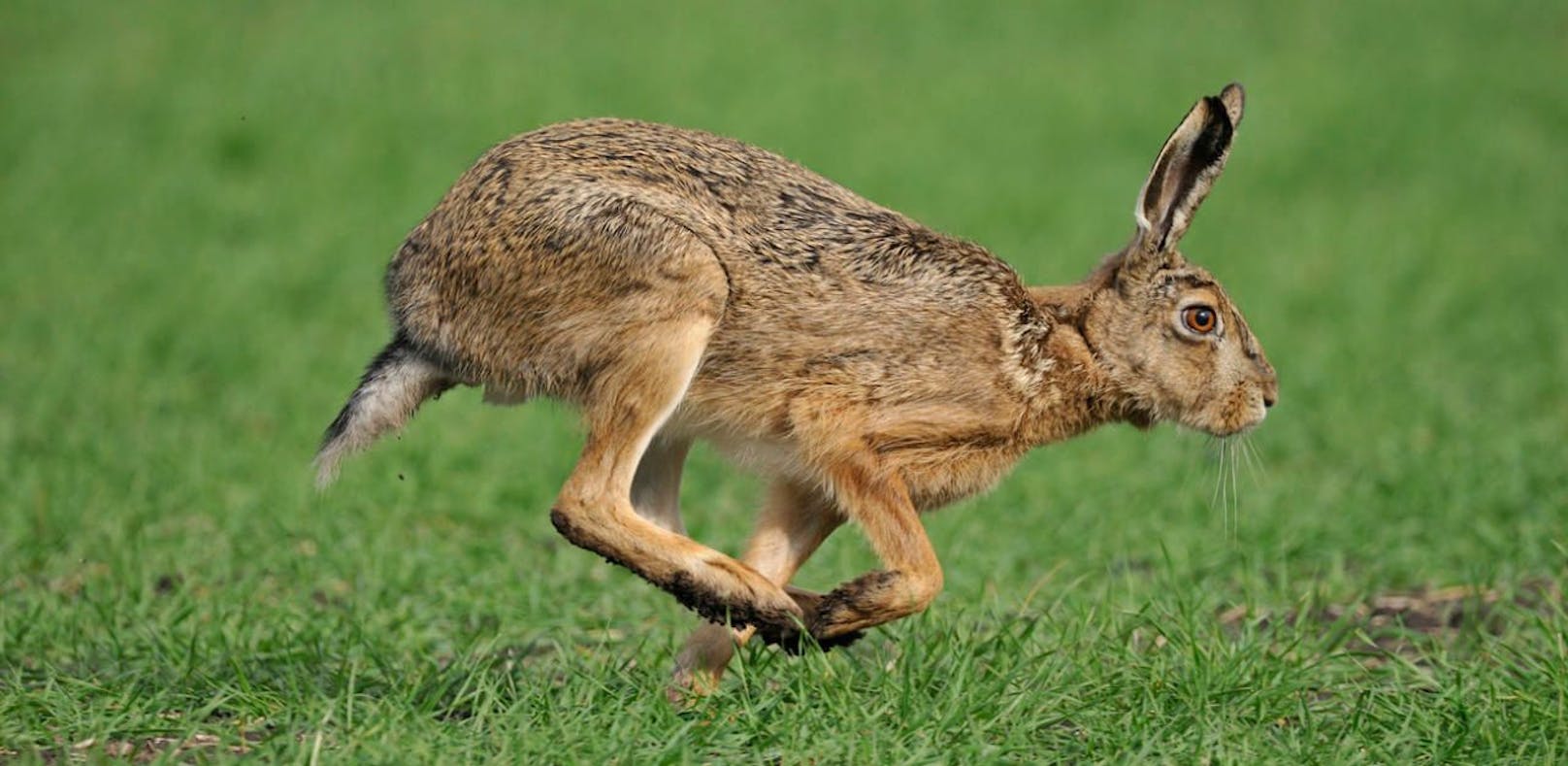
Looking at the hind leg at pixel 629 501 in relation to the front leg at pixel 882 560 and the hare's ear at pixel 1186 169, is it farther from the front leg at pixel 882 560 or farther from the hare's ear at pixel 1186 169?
the hare's ear at pixel 1186 169

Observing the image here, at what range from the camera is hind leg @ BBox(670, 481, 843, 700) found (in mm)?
4891

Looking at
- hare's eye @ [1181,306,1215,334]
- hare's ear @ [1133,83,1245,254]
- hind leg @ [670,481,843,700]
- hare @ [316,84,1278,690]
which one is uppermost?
hare's ear @ [1133,83,1245,254]

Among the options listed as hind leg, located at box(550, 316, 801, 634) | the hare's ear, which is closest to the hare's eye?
the hare's ear

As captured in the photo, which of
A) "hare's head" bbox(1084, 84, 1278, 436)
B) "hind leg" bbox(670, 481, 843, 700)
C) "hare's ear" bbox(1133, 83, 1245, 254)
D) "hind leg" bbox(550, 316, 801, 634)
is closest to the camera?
"hind leg" bbox(550, 316, 801, 634)

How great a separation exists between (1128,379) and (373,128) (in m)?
9.69

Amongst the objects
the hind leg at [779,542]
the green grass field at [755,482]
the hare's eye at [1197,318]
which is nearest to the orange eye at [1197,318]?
the hare's eye at [1197,318]

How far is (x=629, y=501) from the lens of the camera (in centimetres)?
471

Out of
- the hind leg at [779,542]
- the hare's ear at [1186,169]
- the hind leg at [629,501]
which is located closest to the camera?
the hind leg at [629,501]

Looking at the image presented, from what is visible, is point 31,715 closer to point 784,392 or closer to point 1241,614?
point 784,392

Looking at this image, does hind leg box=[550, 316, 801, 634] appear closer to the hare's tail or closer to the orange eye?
the hare's tail

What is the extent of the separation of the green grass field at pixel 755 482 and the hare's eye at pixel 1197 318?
0.51 metres

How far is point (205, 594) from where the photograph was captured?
5965mm

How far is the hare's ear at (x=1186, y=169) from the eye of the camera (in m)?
4.75

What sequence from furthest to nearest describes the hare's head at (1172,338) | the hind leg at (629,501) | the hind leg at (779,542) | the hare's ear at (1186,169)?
the hare's head at (1172,338) → the hind leg at (779,542) → the hare's ear at (1186,169) → the hind leg at (629,501)
